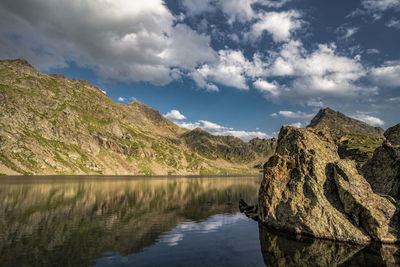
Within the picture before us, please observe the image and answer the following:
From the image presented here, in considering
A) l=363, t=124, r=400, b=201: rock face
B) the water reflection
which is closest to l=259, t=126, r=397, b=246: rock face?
l=363, t=124, r=400, b=201: rock face

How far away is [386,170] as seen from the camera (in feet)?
139

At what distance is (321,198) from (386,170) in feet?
56.3

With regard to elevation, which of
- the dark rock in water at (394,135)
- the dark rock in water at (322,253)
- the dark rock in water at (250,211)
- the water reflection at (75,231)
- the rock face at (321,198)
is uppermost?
the dark rock in water at (394,135)

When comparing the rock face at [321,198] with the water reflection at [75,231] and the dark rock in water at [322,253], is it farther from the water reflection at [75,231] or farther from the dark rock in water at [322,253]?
the water reflection at [75,231]

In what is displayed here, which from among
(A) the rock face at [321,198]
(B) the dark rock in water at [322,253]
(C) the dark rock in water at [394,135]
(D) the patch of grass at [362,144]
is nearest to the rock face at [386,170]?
(A) the rock face at [321,198]

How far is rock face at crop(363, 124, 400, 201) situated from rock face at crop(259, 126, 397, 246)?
759 centimetres

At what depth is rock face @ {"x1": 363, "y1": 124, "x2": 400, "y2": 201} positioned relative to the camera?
39844 mm

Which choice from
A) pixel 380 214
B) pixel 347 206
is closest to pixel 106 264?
pixel 347 206

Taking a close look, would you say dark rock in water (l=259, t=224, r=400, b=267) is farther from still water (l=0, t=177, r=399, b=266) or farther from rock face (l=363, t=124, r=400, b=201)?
rock face (l=363, t=124, r=400, b=201)

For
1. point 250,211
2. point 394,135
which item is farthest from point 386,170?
point 250,211

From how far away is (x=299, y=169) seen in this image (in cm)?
4225

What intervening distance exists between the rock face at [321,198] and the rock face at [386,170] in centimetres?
759

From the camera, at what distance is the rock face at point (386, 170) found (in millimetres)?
39844

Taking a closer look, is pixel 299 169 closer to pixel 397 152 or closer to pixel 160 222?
pixel 397 152
